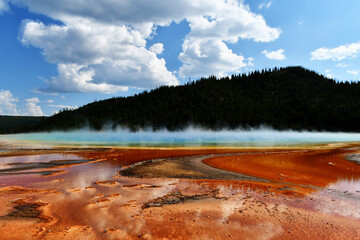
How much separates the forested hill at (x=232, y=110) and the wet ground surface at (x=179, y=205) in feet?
423

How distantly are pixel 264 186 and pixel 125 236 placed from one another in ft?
27.0

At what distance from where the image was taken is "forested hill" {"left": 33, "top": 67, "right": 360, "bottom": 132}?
13638cm

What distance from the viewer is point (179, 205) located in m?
8.78

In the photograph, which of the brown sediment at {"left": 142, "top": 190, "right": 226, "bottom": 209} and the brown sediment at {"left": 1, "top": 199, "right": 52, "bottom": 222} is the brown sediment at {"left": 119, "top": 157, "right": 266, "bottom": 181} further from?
the brown sediment at {"left": 1, "top": 199, "right": 52, "bottom": 222}

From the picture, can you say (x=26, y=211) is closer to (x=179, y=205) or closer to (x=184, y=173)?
(x=179, y=205)

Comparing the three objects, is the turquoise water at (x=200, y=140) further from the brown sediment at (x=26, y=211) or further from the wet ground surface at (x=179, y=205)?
the brown sediment at (x=26, y=211)

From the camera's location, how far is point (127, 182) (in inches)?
494

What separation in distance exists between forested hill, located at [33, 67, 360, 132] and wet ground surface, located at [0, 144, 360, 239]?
129 metres

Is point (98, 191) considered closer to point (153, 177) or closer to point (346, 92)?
point (153, 177)

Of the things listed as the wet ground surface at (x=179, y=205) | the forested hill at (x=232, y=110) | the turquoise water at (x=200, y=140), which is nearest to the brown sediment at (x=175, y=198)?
the wet ground surface at (x=179, y=205)

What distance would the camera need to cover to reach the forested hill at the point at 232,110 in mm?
136375

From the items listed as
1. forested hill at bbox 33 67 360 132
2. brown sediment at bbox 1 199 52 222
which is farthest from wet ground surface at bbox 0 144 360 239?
forested hill at bbox 33 67 360 132

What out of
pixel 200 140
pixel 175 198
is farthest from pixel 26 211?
pixel 200 140

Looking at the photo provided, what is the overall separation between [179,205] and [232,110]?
152 metres
